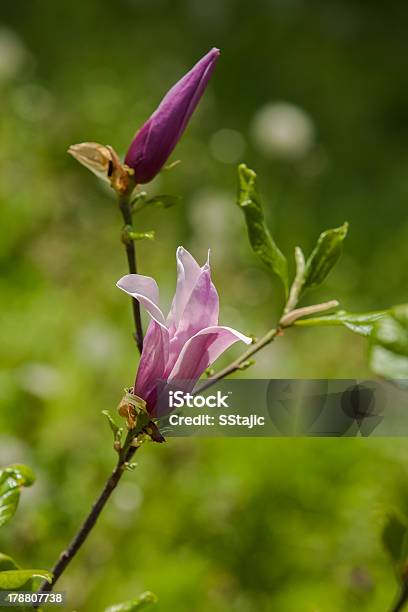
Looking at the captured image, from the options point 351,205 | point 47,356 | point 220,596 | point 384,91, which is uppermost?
point 384,91

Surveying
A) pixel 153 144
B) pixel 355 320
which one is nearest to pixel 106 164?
pixel 153 144

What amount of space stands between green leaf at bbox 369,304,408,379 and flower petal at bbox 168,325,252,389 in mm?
72

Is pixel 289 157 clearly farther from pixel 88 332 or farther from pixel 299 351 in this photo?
pixel 88 332

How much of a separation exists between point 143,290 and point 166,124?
0.36 feet

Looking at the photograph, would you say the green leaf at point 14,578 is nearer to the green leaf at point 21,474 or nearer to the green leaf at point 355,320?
the green leaf at point 21,474

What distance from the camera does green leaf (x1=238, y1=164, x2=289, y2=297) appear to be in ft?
1.33

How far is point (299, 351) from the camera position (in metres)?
1.47

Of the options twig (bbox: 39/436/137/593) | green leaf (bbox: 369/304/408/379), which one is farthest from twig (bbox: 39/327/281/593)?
green leaf (bbox: 369/304/408/379)

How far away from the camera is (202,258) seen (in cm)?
165

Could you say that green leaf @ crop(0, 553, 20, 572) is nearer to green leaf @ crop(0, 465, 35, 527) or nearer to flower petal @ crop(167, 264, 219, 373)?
green leaf @ crop(0, 465, 35, 527)

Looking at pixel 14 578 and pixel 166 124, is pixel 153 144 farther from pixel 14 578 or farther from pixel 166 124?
pixel 14 578

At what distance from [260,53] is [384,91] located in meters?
0.36

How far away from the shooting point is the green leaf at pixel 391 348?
29 centimetres

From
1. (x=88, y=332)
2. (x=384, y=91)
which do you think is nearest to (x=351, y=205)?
(x=384, y=91)
